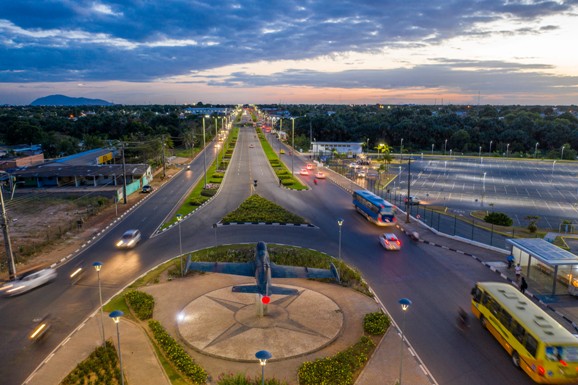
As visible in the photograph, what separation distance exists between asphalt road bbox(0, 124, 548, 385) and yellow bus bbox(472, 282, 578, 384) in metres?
0.98

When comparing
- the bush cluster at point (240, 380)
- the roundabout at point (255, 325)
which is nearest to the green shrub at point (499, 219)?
the roundabout at point (255, 325)

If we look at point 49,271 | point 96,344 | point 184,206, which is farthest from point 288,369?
point 184,206

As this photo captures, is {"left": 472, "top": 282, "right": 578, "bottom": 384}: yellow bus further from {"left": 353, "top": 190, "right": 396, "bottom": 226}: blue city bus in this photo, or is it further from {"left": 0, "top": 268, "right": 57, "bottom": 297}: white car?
{"left": 0, "top": 268, "right": 57, "bottom": 297}: white car

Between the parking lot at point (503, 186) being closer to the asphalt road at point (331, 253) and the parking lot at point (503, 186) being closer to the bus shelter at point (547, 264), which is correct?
the asphalt road at point (331, 253)

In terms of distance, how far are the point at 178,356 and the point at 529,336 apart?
63.0ft

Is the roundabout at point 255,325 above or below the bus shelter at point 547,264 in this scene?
below

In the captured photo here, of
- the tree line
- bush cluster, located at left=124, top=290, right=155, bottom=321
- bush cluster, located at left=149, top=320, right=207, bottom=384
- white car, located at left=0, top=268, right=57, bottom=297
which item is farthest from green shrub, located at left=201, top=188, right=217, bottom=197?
the tree line

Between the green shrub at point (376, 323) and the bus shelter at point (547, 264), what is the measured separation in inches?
577

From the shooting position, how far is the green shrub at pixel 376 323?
993 inches

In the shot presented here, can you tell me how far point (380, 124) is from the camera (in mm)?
177750

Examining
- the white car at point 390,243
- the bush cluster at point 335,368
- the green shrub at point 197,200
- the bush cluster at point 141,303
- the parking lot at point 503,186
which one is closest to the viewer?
the bush cluster at point 335,368

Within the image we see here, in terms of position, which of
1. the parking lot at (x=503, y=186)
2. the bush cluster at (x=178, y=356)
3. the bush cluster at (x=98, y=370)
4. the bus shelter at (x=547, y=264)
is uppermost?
the bus shelter at (x=547, y=264)

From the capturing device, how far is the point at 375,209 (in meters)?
49.4

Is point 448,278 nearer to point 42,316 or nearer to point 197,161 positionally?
point 42,316
